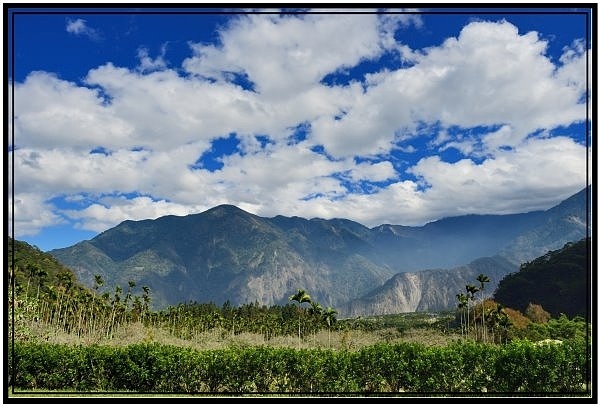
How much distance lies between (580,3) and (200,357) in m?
8.31

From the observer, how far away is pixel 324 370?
10.1 m

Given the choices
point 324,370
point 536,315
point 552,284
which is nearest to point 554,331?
point 536,315

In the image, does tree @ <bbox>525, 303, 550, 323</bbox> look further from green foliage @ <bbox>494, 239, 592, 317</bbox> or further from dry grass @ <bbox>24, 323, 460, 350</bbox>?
green foliage @ <bbox>494, 239, 592, 317</bbox>

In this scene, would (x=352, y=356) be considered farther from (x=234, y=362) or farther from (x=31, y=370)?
(x=31, y=370)

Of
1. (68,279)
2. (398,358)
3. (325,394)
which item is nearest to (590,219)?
(398,358)

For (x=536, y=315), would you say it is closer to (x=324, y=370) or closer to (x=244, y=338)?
(x=244, y=338)

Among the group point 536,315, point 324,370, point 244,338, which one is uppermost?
point 536,315

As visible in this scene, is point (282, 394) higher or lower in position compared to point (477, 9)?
lower

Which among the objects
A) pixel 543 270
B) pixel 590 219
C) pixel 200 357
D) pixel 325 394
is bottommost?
pixel 325 394

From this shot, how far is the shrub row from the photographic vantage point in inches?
397

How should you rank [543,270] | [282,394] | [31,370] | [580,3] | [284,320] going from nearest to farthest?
[580,3]
[282,394]
[31,370]
[284,320]
[543,270]

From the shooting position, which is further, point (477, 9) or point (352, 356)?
point (352, 356)

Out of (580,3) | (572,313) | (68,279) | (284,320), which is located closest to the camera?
(580,3)

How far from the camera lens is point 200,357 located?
402 inches
